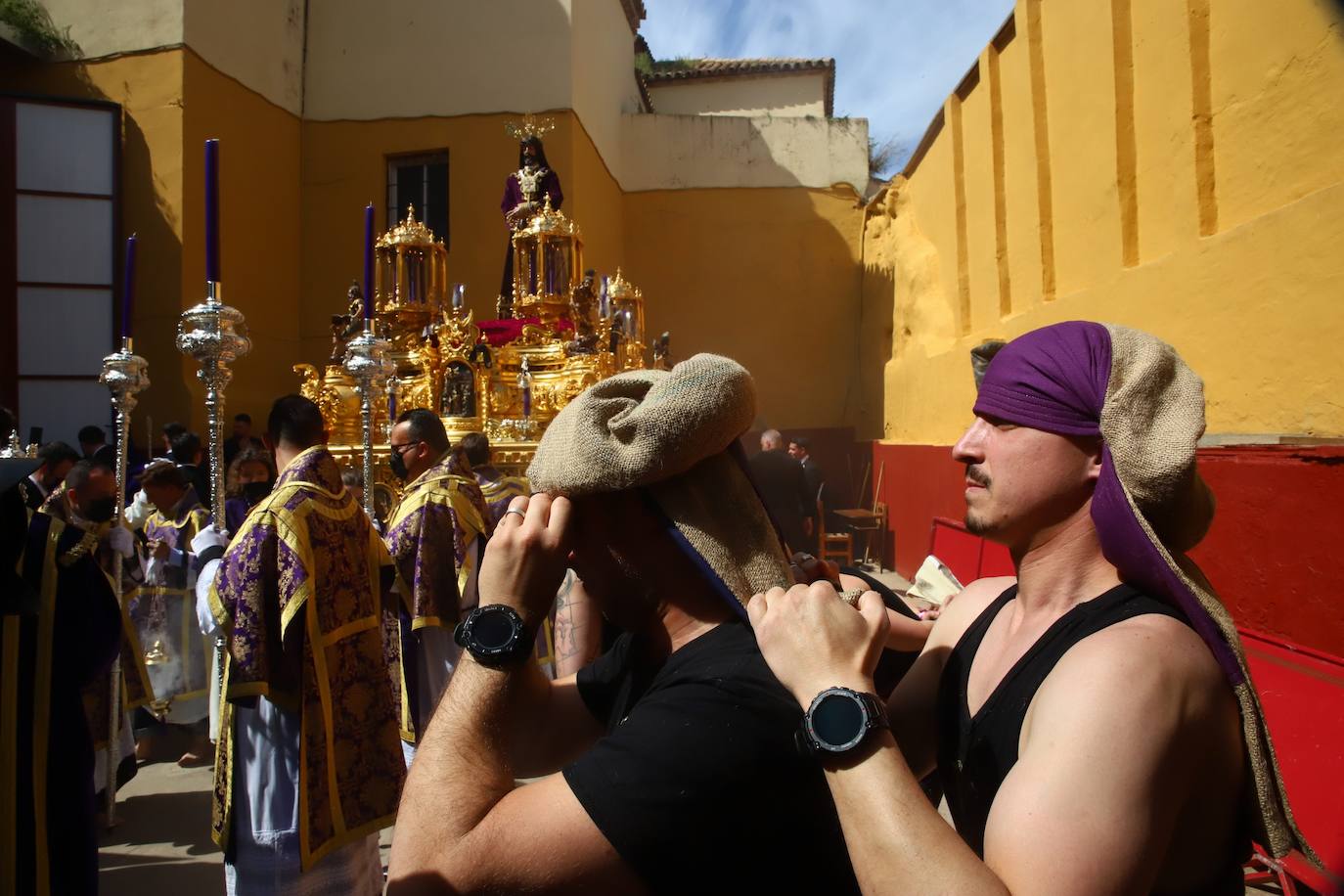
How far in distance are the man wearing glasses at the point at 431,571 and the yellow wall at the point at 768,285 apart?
1210 centimetres

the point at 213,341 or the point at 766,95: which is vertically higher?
the point at 766,95

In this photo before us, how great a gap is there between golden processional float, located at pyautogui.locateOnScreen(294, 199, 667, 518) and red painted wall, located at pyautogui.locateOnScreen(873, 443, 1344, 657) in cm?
601

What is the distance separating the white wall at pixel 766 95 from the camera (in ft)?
65.4

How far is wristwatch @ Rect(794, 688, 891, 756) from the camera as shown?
1110 millimetres

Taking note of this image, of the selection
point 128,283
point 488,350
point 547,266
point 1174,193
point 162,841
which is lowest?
point 162,841

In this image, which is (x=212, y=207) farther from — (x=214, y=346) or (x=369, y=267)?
(x=369, y=267)

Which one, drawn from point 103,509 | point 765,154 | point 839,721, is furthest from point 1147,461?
point 765,154

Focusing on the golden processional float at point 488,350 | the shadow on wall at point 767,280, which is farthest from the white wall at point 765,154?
the golden processional float at point 488,350

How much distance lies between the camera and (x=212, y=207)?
3010 mm

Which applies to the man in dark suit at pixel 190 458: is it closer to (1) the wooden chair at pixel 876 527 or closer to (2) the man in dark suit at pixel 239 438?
(2) the man in dark suit at pixel 239 438

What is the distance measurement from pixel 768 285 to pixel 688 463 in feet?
52.6

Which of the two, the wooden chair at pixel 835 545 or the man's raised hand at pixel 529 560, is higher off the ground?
the man's raised hand at pixel 529 560

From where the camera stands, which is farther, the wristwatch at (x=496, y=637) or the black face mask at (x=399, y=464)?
the black face mask at (x=399, y=464)

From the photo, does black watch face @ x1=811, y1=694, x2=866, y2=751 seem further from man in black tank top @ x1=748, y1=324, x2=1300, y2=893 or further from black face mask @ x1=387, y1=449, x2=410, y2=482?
black face mask @ x1=387, y1=449, x2=410, y2=482
